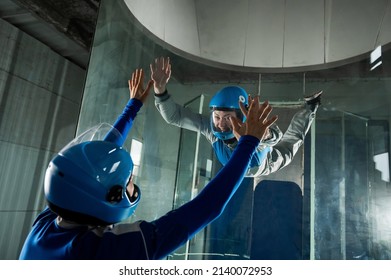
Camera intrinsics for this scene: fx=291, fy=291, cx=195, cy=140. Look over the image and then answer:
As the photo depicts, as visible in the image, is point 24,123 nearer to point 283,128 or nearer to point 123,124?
point 123,124

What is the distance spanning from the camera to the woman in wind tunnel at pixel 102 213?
56cm

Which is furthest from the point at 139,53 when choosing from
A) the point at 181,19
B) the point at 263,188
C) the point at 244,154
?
the point at 244,154

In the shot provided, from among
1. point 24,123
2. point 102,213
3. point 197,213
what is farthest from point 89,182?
point 24,123

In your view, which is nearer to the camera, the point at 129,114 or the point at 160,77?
the point at 129,114

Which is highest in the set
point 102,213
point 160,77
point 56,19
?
point 56,19

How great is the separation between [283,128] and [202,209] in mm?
1062

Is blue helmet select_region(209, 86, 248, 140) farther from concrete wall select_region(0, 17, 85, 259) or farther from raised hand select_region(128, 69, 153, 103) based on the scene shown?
concrete wall select_region(0, 17, 85, 259)

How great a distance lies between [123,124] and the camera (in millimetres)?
999

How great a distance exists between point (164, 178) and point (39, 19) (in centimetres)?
182

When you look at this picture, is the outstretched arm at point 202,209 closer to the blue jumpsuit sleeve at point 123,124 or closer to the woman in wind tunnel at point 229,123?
the blue jumpsuit sleeve at point 123,124

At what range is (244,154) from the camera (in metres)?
0.67

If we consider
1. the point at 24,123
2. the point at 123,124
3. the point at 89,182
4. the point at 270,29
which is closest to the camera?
the point at 89,182

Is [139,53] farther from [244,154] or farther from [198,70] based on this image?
[244,154]
